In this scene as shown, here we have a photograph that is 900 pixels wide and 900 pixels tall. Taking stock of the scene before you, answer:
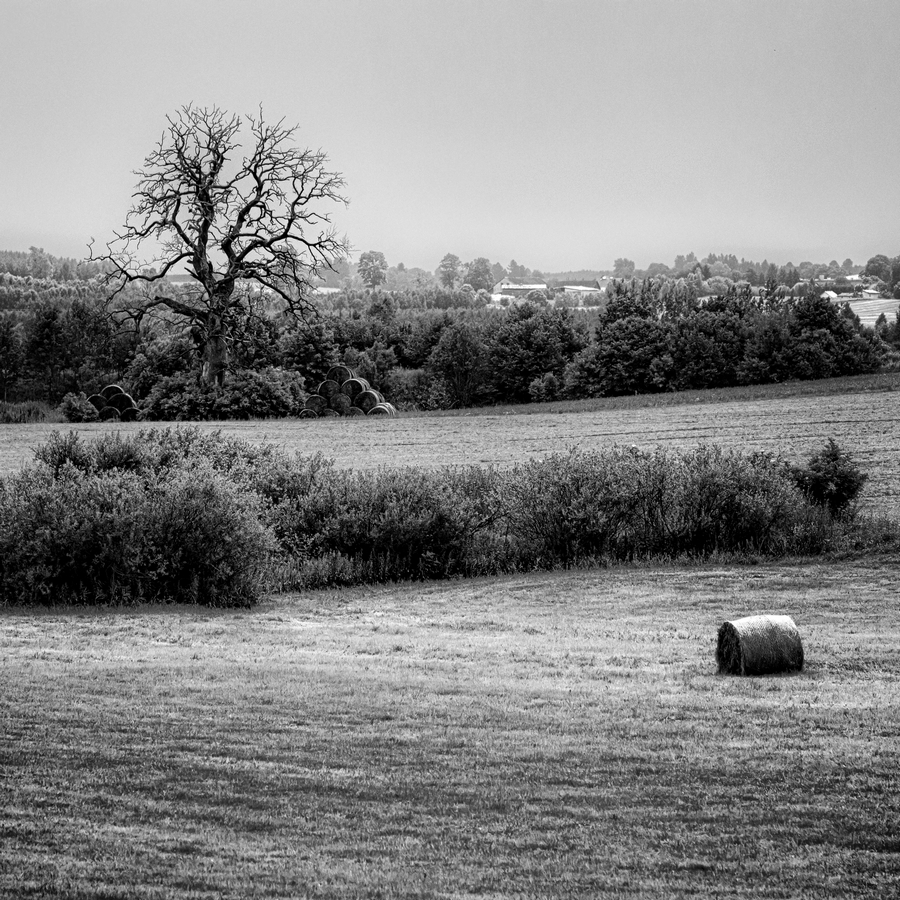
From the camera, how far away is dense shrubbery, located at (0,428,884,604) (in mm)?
19969

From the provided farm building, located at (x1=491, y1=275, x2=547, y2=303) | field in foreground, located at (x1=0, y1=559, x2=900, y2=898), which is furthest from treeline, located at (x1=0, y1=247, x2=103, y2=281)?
field in foreground, located at (x1=0, y1=559, x2=900, y2=898)

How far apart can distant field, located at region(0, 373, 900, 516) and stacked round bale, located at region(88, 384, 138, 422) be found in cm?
527

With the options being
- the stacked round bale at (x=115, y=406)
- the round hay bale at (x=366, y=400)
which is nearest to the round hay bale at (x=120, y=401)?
the stacked round bale at (x=115, y=406)

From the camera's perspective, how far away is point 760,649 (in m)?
13.2

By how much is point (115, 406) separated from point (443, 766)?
47.9m

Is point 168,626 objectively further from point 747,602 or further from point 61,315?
point 61,315

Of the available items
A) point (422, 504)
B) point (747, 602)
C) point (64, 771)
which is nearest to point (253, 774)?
point (64, 771)

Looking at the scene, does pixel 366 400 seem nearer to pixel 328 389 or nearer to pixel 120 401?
pixel 328 389

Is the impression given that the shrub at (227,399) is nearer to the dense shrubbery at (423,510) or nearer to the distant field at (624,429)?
the distant field at (624,429)

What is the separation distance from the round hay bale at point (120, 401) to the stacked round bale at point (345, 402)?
823 cm

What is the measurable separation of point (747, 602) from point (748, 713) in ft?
25.7

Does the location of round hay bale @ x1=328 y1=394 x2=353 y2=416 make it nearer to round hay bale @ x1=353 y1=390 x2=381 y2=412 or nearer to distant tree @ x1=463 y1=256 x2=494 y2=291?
round hay bale @ x1=353 y1=390 x2=381 y2=412

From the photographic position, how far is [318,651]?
50.3 feet

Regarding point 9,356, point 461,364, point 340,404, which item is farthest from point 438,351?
point 9,356
